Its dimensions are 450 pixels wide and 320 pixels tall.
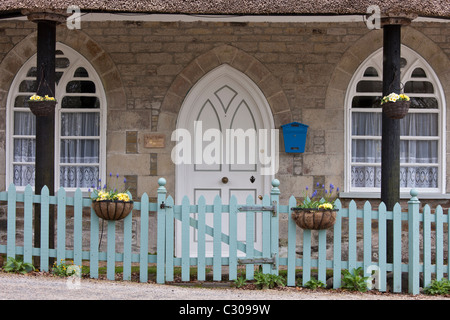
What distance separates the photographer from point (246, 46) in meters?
9.23

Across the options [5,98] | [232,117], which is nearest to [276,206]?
[232,117]

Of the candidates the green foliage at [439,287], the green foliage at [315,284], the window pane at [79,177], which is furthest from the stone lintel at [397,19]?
the window pane at [79,177]

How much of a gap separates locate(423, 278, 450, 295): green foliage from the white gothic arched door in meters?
2.76

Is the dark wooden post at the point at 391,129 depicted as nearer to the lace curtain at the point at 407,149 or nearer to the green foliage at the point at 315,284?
the green foliage at the point at 315,284

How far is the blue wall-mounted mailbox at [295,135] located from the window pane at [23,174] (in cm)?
363

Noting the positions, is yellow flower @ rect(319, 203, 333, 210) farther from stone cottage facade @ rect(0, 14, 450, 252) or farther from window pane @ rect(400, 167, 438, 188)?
window pane @ rect(400, 167, 438, 188)

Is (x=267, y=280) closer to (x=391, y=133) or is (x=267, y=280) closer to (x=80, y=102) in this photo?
(x=391, y=133)

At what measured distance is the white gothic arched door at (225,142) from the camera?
30.5ft

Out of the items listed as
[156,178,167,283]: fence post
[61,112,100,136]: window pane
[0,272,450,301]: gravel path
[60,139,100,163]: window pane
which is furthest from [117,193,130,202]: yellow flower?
[61,112,100,136]: window pane

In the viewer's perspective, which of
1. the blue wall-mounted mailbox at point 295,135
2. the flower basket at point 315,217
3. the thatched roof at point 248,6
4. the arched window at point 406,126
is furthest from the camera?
the arched window at point 406,126

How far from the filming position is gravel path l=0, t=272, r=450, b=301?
20.2 feet

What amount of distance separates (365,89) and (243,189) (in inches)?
88.6

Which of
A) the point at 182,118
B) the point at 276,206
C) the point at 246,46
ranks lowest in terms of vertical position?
the point at 276,206
